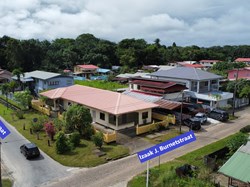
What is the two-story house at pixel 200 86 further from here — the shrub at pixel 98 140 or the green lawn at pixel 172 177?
the shrub at pixel 98 140

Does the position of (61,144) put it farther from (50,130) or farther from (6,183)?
(6,183)

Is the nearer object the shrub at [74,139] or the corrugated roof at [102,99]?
the shrub at [74,139]

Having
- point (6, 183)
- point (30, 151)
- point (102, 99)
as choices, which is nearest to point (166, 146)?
point (6, 183)

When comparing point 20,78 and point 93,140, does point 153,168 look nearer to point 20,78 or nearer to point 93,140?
point 93,140

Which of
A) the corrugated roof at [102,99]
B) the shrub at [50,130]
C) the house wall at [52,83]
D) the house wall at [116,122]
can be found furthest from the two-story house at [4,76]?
the shrub at [50,130]

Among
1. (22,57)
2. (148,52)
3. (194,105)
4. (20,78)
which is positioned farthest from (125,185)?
(148,52)

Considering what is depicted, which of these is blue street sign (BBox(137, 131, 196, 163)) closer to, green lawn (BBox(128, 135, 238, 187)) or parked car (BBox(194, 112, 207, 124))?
green lawn (BBox(128, 135, 238, 187))
